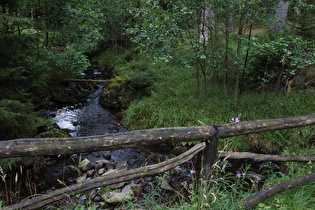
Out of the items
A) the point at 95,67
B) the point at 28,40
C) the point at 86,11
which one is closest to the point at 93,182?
the point at 28,40

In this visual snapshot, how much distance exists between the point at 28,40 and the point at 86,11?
186 inches

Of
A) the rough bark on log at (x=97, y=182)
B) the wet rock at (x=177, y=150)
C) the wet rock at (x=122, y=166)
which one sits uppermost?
the rough bark on log at (x=97, y=182)

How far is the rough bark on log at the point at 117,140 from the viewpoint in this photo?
1975 millimetres

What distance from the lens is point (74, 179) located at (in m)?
5.12

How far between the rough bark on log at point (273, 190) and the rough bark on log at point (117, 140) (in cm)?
71

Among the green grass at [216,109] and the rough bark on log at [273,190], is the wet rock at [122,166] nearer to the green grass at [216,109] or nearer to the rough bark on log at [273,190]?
the green grass at [216,109]

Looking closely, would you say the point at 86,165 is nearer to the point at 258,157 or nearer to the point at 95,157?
the point at 95,157

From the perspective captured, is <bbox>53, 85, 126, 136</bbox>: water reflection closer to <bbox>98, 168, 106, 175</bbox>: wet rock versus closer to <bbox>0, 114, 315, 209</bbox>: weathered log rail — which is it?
<bbox>98, 168, 106, 175</bbox>: wet rock

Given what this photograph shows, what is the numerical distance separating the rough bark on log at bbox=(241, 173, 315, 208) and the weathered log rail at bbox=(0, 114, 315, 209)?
0.8 inches

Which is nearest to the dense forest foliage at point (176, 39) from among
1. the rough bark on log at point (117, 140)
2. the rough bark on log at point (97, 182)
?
the rough bark on log at point (117, 140)

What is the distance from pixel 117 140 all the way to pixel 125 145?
11 cm

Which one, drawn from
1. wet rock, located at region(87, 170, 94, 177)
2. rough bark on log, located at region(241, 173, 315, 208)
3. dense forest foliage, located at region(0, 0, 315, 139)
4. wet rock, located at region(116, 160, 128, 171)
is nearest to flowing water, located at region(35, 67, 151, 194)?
wet rock, located at region(116, 160, 128, 171)

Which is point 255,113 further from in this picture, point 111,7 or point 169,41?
point 111,7

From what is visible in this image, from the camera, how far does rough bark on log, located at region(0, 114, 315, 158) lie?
1.97 m
